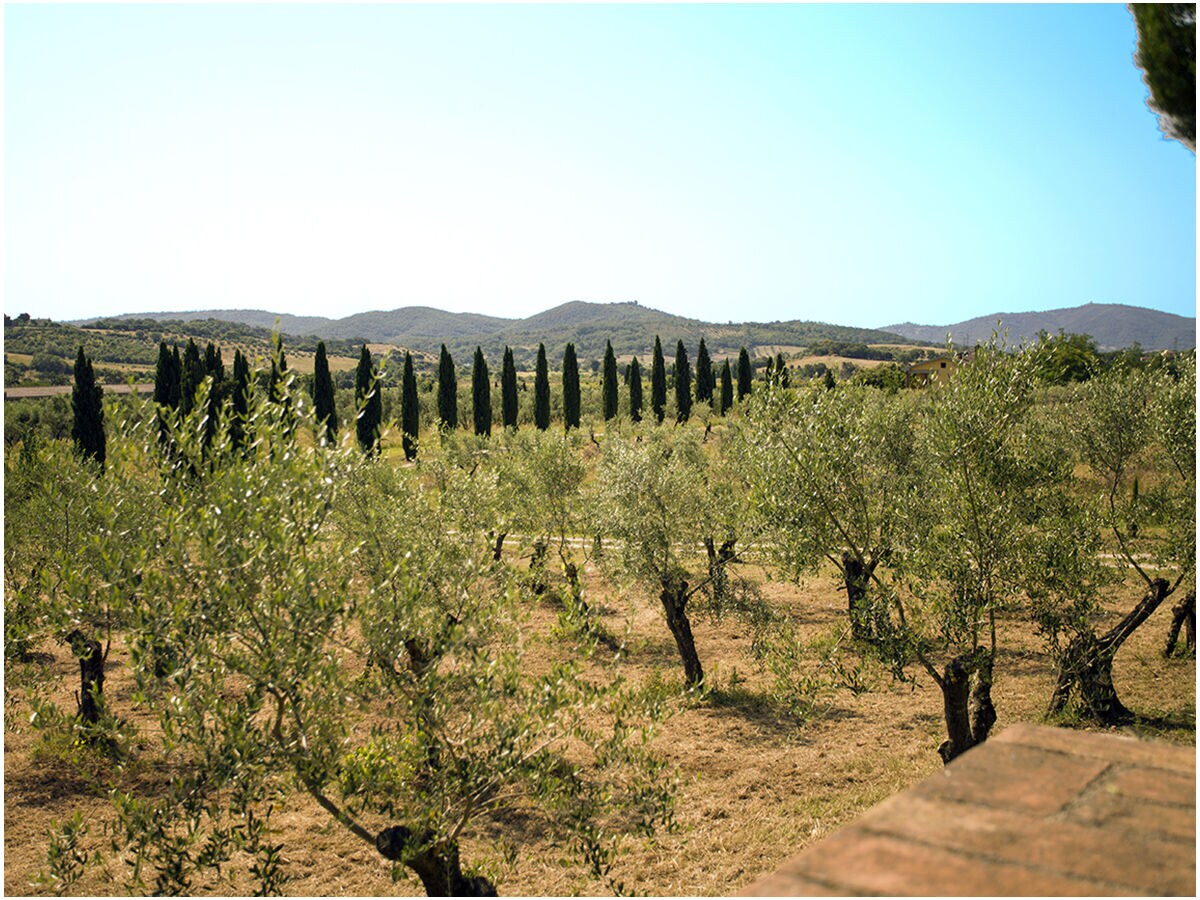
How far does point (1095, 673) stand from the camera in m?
16.1

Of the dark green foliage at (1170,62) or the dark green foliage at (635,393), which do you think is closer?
the dark green foliage at (1170,62)

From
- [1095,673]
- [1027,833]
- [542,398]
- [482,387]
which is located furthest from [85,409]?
[1027,833]

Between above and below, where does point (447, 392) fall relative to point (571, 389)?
below

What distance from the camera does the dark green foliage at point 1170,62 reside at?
542 cm

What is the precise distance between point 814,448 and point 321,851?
34.5 ft

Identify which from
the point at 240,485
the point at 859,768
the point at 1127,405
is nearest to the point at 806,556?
the point at 859,768

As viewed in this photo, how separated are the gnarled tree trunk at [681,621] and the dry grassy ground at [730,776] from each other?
601mm

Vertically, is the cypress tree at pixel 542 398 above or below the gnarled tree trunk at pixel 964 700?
above

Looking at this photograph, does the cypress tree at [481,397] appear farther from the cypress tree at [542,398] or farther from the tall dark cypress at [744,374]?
the tall dark cypress at [744,374]

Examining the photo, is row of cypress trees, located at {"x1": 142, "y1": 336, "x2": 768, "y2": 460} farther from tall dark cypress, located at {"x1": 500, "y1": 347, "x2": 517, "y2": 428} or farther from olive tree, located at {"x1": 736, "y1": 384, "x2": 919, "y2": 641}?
olive tree, located at {"x1": 736, "y1": 384, "x2": 919, "y2": 641}

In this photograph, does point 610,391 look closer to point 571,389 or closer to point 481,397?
point 571,389

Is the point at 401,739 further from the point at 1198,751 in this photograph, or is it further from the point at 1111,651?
the point at 1111,651

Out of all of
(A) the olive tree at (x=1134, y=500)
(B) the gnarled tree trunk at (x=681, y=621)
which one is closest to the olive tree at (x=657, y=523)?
(B) the gnarled tree trunk at (x=681, y=621)

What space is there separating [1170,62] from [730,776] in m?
13.9
